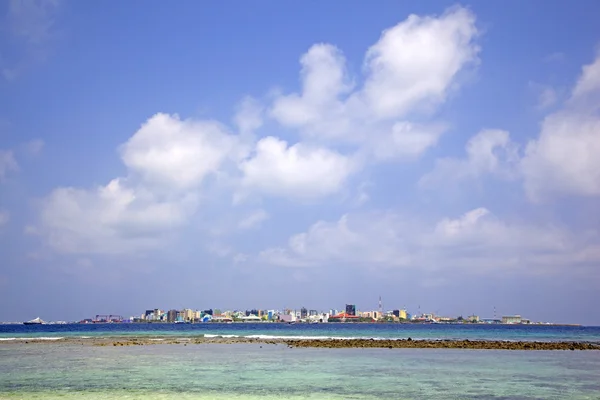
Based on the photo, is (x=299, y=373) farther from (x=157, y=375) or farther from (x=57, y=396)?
(x=57, y=396)

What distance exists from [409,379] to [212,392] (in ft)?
40.2

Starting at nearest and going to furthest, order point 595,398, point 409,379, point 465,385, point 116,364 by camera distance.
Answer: point 595,398 → point 465,385 → point 409,379 → point 116,364

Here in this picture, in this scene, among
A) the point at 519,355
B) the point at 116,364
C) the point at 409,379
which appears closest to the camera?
the point at 409,379

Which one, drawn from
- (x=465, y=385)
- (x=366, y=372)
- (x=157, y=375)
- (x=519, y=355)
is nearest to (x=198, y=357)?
(x=157, y=375)

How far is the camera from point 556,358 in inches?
1962

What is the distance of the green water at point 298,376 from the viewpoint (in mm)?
27453

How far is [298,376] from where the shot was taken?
3422 cm

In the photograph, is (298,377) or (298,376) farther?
(298,376)

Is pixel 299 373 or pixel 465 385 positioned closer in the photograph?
pixel 465 385

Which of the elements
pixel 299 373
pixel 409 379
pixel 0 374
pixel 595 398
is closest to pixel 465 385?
pixel 409 379

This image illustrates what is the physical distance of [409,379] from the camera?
109ft

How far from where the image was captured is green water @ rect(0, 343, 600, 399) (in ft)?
90.1

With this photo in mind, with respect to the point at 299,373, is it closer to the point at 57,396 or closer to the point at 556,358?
the point at 57,396

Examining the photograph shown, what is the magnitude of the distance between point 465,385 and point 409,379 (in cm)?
358
